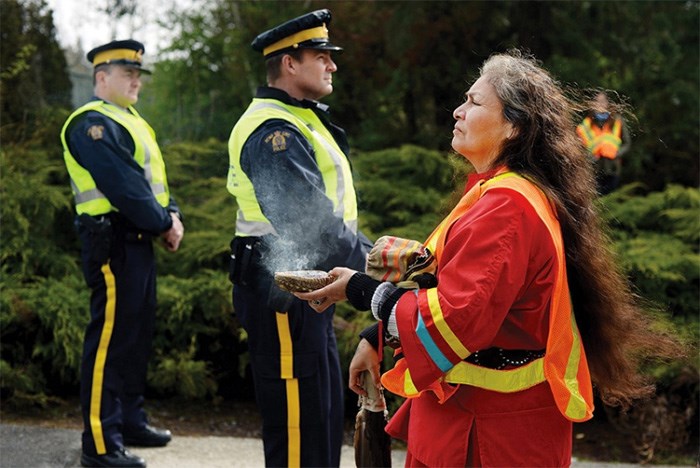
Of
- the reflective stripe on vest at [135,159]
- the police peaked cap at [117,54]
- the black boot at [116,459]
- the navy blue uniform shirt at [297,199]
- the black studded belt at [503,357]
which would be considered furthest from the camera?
the police peaked cap at [117,54]

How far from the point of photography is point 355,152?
28.8 feet

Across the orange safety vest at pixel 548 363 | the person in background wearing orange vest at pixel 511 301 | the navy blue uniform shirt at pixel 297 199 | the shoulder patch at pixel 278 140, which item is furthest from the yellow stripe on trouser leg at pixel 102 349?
the orange safety vest at pixel 548 363

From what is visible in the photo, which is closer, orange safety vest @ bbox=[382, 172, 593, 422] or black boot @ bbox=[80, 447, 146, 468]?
orange safety vest @ bbox=[382, 172, 593, 422]

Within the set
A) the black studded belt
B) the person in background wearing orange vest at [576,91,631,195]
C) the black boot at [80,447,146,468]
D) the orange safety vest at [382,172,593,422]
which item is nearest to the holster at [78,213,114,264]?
the black boot at [80,447,146,468]

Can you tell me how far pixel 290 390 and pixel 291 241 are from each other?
0.63 meters

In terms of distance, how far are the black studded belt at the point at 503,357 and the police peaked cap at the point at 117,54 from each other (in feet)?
11.3

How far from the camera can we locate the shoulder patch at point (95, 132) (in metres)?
4.79

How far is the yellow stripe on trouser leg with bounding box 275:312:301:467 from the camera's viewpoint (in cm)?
375

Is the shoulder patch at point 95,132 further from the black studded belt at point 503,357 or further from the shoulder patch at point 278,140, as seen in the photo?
the black studded belt at point 503,357

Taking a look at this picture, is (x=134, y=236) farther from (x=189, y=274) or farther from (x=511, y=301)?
(x=511, y=301)

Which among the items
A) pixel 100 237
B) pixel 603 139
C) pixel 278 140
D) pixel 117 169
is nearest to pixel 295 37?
pixel 278 140

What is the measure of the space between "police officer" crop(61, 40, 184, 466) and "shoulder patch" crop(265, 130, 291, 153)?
4.25 ft

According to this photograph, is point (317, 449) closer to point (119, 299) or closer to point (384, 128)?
point (119, 299)

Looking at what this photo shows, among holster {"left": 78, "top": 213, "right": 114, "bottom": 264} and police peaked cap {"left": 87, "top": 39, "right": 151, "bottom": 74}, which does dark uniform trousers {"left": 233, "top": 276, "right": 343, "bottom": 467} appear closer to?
holster {"left": 78, "top": 213, "right": 114, "bottom": 264}
